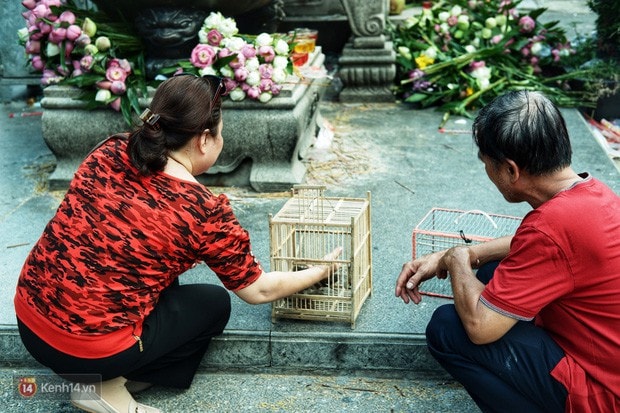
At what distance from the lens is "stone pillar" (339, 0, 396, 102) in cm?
680

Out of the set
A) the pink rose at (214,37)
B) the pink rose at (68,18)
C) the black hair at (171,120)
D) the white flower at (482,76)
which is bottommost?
the white flower at (482,76)

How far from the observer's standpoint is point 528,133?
90.4 inches

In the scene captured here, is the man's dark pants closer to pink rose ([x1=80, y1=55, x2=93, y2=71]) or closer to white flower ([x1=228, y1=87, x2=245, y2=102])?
white flower ([x1=228, y1=87, x2=245, y2=102])

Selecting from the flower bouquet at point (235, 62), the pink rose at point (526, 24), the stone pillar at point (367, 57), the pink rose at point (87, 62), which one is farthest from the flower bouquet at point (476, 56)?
the pink rose at point (87, 62)

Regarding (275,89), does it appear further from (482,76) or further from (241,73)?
(482,76)

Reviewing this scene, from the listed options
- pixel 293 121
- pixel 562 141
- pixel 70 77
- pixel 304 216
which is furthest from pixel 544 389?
pixel 70 77

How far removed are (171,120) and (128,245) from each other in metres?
0.44

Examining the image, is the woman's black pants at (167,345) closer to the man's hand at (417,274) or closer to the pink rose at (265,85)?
the man's hand at (417,274)

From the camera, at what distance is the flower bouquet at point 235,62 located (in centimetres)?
465

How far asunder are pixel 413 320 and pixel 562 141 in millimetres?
1185

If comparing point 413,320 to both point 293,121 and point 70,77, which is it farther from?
point 70,77

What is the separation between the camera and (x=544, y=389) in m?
2.40

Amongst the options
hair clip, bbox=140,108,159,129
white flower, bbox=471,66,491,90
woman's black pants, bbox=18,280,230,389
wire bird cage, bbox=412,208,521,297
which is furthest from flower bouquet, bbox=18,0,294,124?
white flower, bbox=471,66,491,90

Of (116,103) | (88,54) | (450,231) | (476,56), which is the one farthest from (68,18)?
(476,56)
